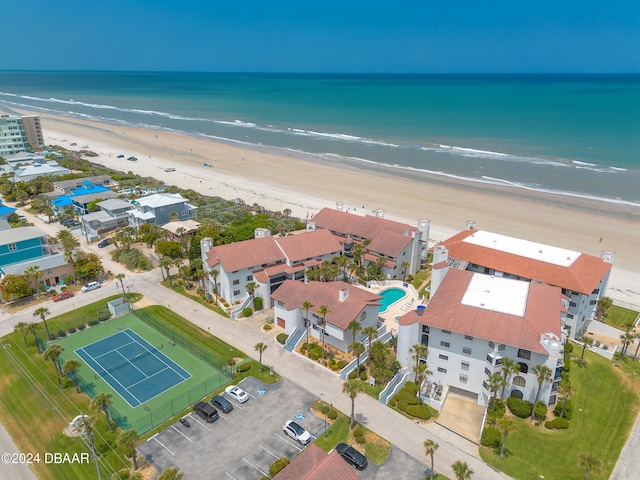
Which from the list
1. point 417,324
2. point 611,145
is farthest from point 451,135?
point 417,324

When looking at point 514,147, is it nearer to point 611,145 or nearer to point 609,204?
point 611,145

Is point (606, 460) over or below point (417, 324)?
below

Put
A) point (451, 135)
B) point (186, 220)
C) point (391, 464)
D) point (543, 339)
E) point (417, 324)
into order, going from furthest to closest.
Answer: point (451, 135) → point (186, 220) → point (417, 324) → point (543, 339) → point (391, 464)

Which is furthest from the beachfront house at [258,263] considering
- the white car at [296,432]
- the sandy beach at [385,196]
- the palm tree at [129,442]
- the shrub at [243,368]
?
the sandy beach at [385,196]

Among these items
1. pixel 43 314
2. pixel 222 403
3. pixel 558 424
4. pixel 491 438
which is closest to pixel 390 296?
pixel 491 438

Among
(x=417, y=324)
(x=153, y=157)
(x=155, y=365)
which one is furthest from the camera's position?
(x=153, y=157)

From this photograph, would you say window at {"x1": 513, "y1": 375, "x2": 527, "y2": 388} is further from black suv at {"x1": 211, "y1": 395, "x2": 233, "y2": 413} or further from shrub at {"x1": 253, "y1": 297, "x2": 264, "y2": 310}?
shrub at {"x1": 253, "y1": 297, "x2": 264, "y2": 310}
